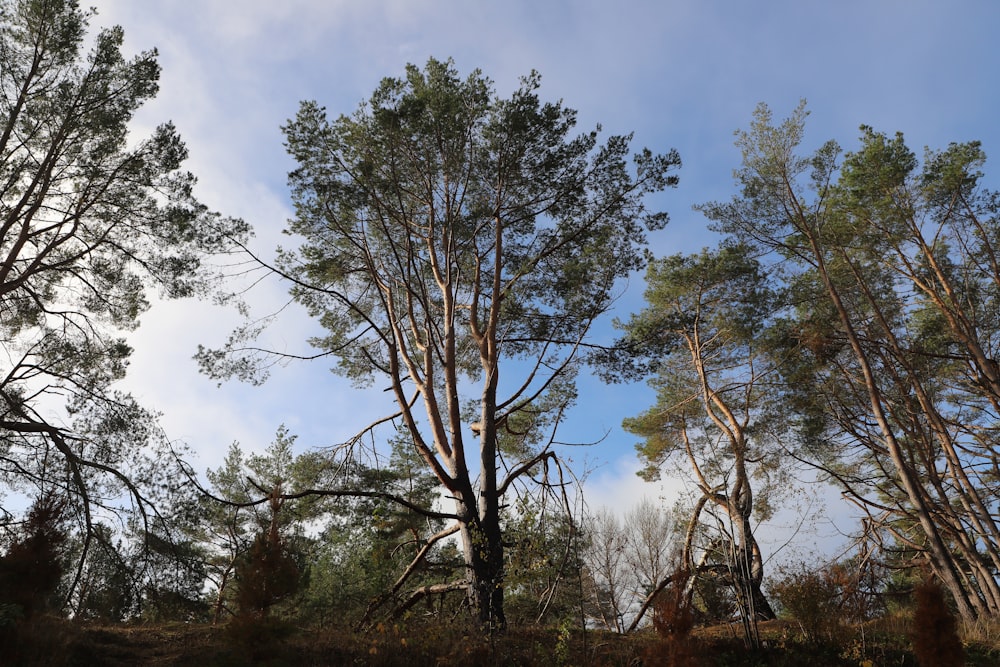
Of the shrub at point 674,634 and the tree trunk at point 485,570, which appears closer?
the shrub at point 674,634

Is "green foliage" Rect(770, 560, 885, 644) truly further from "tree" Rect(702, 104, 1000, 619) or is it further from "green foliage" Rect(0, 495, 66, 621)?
"green foliage" Rect(0, 495, 66, 621)

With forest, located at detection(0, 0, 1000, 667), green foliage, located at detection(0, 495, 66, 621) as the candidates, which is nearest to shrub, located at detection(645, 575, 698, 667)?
forest, located at detection(0, 0, 1000, 667)

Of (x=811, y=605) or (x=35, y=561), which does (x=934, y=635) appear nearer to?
(x=811, y=605)

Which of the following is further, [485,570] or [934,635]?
[485,570]

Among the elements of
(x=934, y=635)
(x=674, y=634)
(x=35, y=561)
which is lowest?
(x=934, y=635)

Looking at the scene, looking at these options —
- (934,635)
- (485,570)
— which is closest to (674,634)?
(485,570)

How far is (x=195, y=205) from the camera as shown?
9641 millimetres

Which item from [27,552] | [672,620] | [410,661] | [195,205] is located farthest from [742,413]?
[27,552]

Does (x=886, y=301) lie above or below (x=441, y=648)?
above

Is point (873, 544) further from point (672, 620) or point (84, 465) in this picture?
point (84, 465)

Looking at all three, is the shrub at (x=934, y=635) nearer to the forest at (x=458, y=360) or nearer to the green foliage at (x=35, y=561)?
the forest at (x=458, y=360)

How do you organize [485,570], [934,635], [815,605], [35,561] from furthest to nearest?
[815,605] < [485,570] < [934,635] < [35,561]

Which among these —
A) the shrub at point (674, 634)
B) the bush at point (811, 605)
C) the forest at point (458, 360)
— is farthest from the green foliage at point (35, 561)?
the bush at point (811, 605)

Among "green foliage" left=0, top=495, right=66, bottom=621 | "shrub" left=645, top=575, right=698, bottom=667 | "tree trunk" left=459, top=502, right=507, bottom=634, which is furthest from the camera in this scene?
"tree trunk" left=459, top=502, right=507, bottom=634
